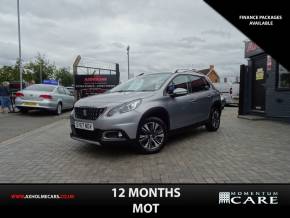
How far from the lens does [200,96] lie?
6758 millimetres

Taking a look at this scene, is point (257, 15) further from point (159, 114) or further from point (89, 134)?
point (89, 134)

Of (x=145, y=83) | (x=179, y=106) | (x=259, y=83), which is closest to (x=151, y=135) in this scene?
(x=179, y=106)

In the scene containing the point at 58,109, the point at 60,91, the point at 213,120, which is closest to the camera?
the point at 213,120

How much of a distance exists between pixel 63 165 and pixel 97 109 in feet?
Result: 3.71

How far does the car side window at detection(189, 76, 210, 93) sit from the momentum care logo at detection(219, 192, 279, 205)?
3.90 metres

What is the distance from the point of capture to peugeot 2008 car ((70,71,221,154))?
4758mm

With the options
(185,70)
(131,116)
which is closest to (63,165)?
(131,116)

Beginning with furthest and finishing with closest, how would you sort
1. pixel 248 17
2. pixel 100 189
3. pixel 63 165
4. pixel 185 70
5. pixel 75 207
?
pixel 185 70 → pixel 63 165 → pixel 248 17 → pixel 100 189 → pixel 75 207

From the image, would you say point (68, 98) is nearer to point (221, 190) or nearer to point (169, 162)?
point (169, 162)

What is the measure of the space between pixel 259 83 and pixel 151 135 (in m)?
8.06

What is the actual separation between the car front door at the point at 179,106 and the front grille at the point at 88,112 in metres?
1.50

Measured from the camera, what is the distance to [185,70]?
673 cm

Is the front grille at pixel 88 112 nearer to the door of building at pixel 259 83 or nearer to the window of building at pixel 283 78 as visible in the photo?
the window of building at pixel 283 78

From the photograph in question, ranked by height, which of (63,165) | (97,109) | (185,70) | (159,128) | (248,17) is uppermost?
(248,17)
